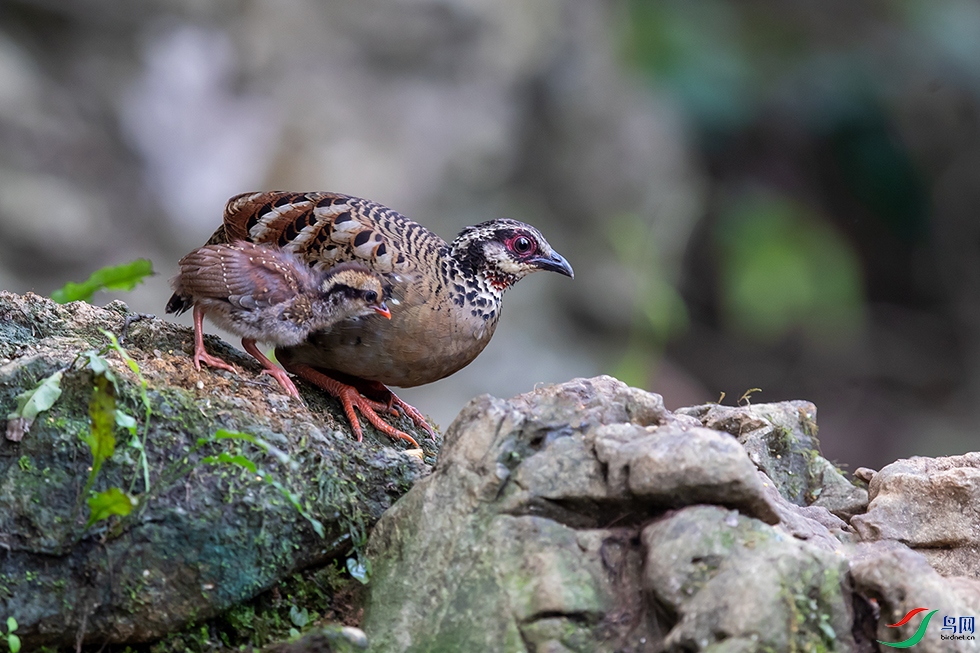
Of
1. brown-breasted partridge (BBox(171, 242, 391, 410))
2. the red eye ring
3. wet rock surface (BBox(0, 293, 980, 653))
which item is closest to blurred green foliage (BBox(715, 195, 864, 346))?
the red eye ring

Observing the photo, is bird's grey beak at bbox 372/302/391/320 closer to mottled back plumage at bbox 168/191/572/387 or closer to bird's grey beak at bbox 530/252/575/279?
mottled back plumage at bbox 168/191/572/387

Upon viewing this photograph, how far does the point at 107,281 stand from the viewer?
4.52 m

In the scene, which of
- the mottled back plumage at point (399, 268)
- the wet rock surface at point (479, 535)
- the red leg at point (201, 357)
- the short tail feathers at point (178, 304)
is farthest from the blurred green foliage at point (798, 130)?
the wet rock surface at point (479, 535)

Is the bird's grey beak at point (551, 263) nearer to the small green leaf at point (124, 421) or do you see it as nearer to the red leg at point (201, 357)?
the red leg at point (201, 357)

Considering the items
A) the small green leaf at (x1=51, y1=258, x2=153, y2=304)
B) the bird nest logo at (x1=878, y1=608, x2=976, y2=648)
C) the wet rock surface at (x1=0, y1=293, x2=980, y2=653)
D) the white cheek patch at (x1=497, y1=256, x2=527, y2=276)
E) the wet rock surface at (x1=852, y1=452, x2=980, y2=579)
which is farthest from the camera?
the white cheek patch at (x1=497, y1=256, x2=527, y2=276)

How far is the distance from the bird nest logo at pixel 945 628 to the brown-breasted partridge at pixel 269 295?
236 cm

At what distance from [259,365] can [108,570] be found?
4.68ft

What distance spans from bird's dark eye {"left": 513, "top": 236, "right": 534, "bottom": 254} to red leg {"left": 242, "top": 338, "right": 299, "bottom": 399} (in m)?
1.34

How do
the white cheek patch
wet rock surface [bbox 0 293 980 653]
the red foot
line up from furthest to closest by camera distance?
1. the white cheek patch
2. the red foot
3. wet rock surface [bbox 0 293 980 653]

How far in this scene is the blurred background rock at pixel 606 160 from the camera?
9281mm

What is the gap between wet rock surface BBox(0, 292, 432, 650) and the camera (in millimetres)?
2949

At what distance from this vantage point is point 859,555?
3326 mm

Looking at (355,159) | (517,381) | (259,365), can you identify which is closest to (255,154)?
(355,159)

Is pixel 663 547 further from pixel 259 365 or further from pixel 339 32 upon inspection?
pixel 339 32
